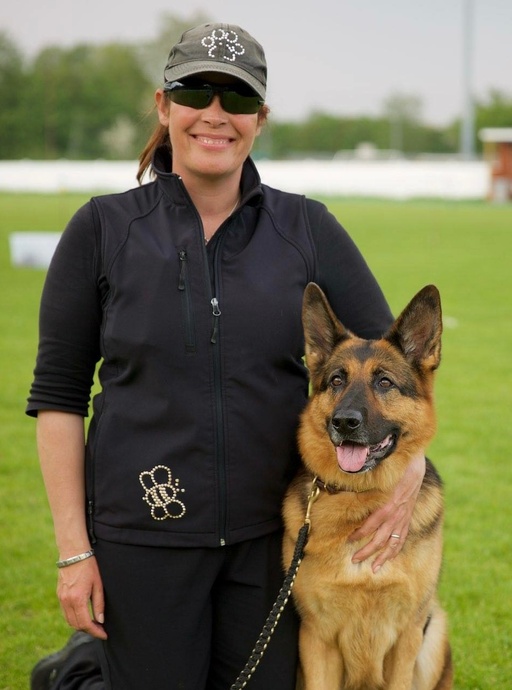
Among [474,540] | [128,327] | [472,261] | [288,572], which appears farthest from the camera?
[472,261]

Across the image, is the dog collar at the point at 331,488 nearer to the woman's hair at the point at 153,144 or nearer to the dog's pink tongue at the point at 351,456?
the dog's pink tongue at the point at 351,456

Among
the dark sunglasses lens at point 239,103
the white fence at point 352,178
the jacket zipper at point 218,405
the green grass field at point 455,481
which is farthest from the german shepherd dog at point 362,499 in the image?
the white fence at point 352,178

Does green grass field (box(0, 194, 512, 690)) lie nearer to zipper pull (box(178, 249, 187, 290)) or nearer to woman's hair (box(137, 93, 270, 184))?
zipper pull (box(178, 249, 187, 290))

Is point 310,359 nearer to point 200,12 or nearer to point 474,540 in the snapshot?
point 474,540

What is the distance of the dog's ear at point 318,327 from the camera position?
294 centimetres

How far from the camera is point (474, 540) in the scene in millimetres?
5230

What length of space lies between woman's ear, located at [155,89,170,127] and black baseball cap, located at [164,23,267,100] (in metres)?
0.09

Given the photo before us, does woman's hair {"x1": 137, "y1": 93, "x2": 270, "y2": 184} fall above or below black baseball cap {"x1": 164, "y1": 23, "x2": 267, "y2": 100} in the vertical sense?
below

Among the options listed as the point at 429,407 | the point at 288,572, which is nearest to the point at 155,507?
the point at 288,572

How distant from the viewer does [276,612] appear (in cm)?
286

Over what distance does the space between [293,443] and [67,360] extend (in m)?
0.83

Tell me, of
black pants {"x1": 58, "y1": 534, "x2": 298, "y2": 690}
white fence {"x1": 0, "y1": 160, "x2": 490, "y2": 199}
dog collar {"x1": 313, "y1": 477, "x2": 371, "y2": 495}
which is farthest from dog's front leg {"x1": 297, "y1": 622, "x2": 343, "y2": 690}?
white fence {"x1": 0, "y1": 160, "x2": 490, "y2": 199}

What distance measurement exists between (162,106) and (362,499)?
153 centimetres

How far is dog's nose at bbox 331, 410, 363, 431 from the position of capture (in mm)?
2975
